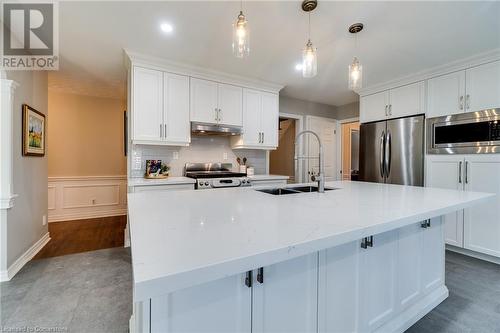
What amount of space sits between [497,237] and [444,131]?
1369 millimetres

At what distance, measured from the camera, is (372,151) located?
3799 mm

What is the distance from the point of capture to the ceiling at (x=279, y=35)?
1940 mm

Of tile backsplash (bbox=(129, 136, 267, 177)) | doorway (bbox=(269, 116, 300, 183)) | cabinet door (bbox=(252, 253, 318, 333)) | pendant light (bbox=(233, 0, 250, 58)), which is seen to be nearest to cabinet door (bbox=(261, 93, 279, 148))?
tile backsplash (bbox=(129, 136, 267, 177))

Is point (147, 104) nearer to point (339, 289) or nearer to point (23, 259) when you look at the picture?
point (23, 259)

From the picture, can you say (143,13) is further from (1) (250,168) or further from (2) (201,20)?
(1) (250,168)

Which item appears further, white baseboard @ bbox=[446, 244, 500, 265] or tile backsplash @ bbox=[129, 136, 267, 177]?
tile backsplash @ bbox=[129, 136, 267, 177]

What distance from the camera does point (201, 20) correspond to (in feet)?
6.93

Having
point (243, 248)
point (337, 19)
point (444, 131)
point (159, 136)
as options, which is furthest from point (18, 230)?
point (444, 131)

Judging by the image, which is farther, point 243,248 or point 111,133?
point 111,133

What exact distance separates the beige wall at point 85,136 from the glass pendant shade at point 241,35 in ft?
13.8

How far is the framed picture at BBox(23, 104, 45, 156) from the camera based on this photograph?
255cm

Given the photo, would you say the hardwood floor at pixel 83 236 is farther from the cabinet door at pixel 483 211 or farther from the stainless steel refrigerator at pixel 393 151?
the cabinet door at pixel 483 211

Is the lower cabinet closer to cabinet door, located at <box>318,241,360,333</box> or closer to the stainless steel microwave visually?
cabinet door, located at <box>318,241,360,333</box>

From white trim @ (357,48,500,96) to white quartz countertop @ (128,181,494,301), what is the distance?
236 centimetres
